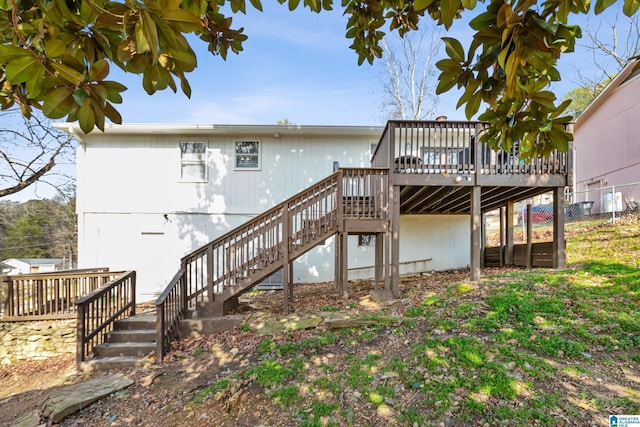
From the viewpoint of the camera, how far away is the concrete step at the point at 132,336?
5.36m

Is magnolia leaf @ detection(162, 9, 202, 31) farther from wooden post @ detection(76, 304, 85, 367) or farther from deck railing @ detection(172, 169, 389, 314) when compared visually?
wooden post @ detection(76, 304, 85, 367)

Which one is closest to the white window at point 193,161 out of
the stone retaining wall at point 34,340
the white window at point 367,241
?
the stone retaining wall at point 34,340

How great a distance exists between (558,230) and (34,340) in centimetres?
1199

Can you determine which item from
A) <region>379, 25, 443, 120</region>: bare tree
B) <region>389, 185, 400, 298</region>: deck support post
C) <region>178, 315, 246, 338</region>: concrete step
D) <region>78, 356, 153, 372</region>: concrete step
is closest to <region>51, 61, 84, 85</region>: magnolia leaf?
<region>78, 356, 153, 372</region>: concrete step

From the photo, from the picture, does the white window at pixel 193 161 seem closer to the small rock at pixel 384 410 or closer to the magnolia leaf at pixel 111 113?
the small rock at pixel 384 410

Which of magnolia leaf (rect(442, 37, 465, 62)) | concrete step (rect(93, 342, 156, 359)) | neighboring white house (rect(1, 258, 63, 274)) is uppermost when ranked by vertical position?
magnolia leaf (rect(442, 37, 465, 62))

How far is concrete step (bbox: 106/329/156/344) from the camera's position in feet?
17.6

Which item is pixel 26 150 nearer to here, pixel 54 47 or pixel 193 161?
pixel 193 161

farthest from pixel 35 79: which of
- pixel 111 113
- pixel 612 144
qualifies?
pixel 612 144

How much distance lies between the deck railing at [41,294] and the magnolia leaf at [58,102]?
23.8ft

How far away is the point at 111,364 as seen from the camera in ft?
16.1

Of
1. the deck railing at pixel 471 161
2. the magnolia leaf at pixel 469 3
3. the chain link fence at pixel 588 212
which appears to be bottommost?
the chain link fence at pixel 588 212

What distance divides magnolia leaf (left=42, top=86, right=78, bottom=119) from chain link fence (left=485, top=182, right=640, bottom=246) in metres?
10.7

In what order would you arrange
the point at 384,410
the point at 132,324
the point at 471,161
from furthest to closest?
the point at 471,161 → the point at 132,324 → the point at 384,410
